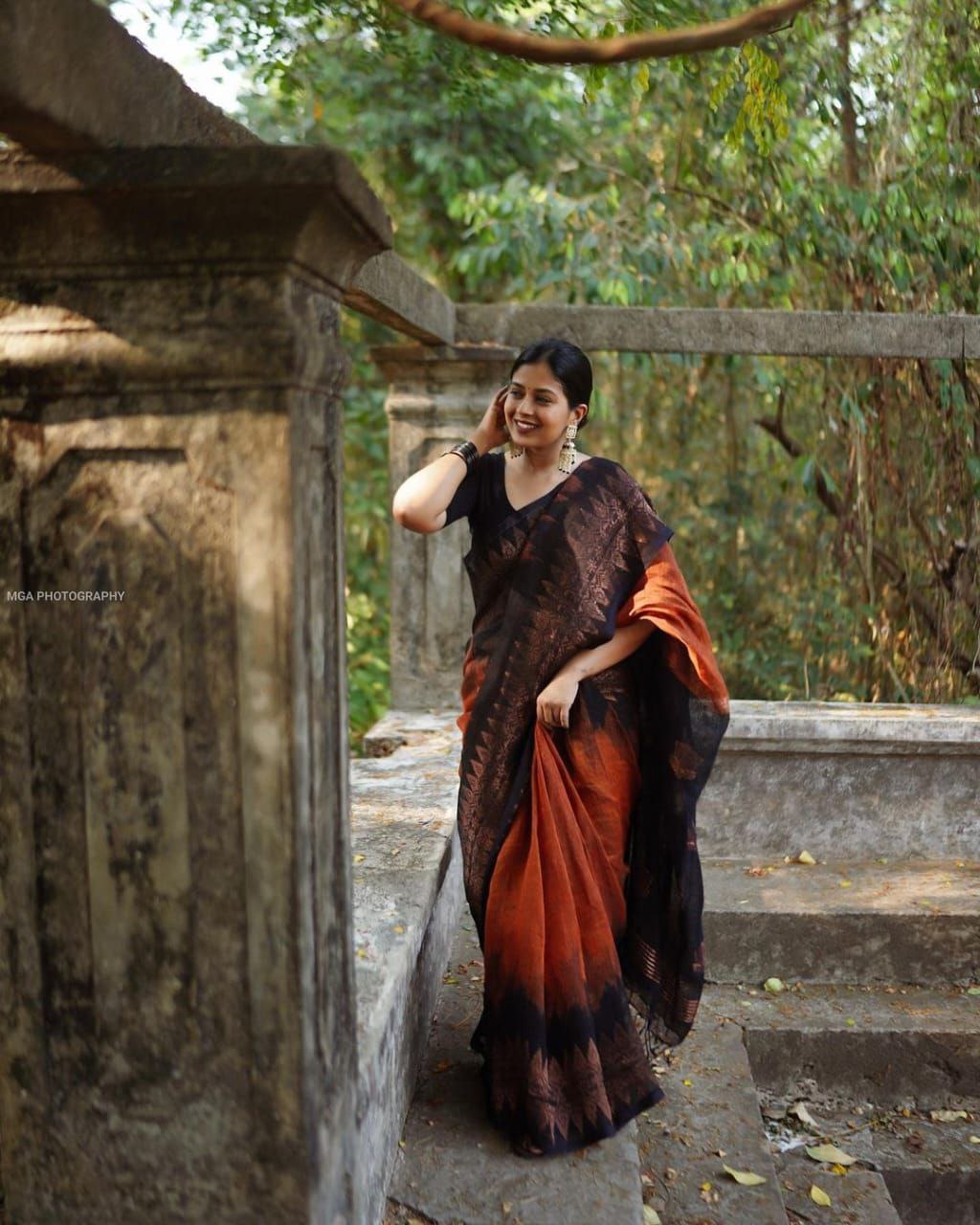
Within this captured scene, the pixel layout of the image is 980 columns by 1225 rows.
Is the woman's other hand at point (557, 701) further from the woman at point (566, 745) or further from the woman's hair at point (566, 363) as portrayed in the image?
the woman's hair at point (566, 363)

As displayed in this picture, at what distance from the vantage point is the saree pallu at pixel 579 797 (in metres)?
2.52

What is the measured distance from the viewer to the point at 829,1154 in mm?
3066

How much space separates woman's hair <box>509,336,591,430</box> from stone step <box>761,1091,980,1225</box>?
1929 millimetres

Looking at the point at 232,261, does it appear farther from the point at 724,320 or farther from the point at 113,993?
the point at 724,320

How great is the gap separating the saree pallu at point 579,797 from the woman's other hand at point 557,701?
0.04 metres

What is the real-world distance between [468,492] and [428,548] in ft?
7.07

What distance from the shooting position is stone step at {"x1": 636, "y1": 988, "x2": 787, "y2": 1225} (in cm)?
245

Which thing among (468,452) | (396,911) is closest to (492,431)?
(468,452)

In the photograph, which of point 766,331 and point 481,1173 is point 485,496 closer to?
point 481,1173

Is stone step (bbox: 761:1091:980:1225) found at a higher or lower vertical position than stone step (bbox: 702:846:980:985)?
lower

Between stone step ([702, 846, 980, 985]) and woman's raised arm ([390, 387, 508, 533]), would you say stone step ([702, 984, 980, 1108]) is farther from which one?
woman's raised arm ([390, 387, 508, 533])

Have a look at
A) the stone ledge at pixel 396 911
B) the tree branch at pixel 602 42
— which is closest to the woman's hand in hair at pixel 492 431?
the stone ledge at pixel 396 911

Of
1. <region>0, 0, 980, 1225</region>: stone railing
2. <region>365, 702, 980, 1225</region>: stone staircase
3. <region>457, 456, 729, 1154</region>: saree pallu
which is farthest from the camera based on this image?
<region>457, 456, 729, 1154</region>: saree pallu

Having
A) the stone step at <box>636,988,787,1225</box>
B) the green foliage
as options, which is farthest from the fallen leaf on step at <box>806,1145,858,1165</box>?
the green foliage
